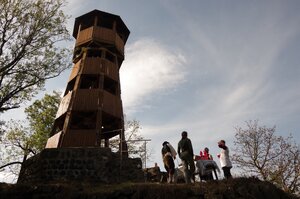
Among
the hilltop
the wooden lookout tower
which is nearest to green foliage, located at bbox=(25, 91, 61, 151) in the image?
the wooden lookout tower

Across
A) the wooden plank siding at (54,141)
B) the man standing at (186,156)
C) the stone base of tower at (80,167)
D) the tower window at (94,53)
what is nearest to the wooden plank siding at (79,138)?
the wooden plank siding at (54,141)

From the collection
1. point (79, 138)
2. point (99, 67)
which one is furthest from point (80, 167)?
point (99, 67)

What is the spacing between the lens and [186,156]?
10477mm

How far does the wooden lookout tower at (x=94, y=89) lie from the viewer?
55.5 feet

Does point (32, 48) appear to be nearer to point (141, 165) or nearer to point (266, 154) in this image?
point (141, 165)

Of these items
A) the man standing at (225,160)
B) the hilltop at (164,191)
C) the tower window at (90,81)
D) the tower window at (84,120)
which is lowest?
the hilltop at (164,191)

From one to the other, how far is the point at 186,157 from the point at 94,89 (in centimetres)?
1025

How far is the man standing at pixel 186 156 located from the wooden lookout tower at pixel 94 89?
5489 mm

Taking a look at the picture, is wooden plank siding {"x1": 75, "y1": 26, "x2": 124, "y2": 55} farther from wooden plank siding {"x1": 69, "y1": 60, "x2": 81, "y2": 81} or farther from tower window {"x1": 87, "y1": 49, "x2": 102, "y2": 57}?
wooden plank siding {"x1": 69, "y1": 60, "x2": 81, "y2": 81}

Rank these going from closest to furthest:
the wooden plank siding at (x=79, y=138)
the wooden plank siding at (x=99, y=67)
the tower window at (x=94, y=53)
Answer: the wooden plank siding at (x=79, y=138), the wooden plank siding at (x=99, y=67), the tower window at (x=94, y=53)

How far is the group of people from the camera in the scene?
1052cm

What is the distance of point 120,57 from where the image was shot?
22.6 meters

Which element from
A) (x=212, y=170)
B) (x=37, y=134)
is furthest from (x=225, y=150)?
(x=37, y=134)

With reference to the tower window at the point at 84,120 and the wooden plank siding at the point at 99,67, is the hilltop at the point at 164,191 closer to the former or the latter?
the tower window at the point at 84,120
